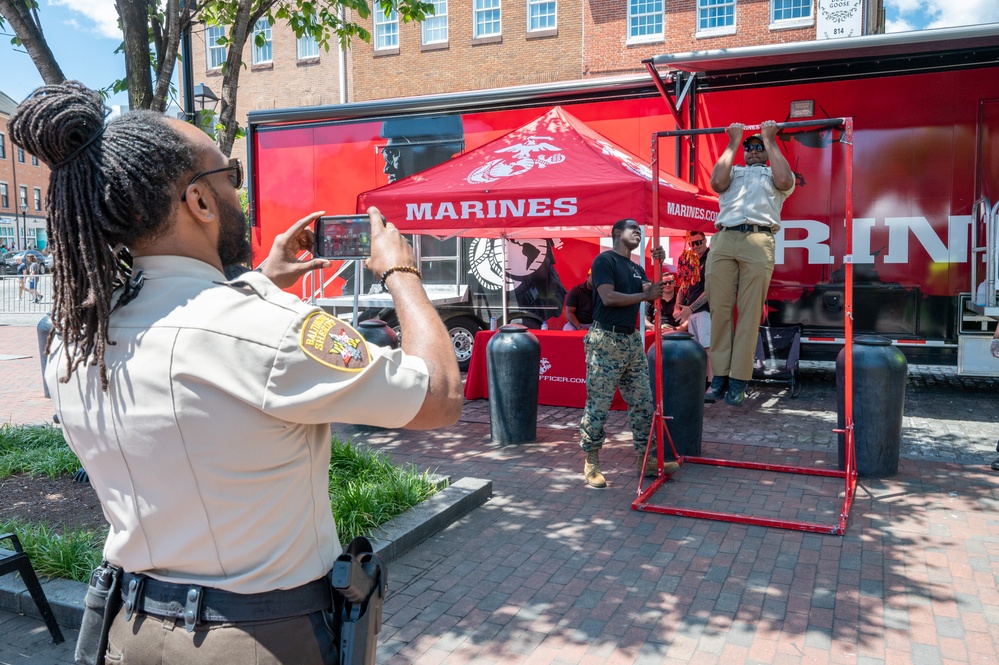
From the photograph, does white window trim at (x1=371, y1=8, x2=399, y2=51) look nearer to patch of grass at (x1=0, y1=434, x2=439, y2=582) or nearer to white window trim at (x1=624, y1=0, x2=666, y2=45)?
white window trim at (x1=624, y1=0, x2=666, y2=45)

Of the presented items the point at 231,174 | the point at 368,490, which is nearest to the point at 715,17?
the point at 368,490

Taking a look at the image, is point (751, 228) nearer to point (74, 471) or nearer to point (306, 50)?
point (74, 471)

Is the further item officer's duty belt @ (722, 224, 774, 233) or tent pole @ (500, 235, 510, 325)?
tent pole @ (500, 235, 510, 325)

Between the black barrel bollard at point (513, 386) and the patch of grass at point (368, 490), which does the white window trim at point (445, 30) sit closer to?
the black barrel bollard at point (513, 386)

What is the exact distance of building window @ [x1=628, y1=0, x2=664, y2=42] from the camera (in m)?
22.8

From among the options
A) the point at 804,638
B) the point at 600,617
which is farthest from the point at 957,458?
the point at 600,617

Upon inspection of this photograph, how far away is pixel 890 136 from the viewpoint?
9.13 meters

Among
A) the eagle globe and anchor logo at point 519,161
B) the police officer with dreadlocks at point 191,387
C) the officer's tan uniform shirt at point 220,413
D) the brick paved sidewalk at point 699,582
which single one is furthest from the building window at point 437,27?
the officer's tan uniform shirt at point 220,413

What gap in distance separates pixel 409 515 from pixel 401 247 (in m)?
3.87

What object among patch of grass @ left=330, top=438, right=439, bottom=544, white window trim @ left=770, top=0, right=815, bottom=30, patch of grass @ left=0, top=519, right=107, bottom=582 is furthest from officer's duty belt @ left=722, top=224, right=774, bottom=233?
white window trim @ left=770, top=0, right=815, bottom=30

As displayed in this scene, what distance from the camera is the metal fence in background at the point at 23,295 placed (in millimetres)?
23750

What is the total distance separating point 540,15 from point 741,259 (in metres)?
19.8

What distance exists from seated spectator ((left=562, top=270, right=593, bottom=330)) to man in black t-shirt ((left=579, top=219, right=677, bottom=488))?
11.3 feet

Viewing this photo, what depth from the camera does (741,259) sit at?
6297mm
